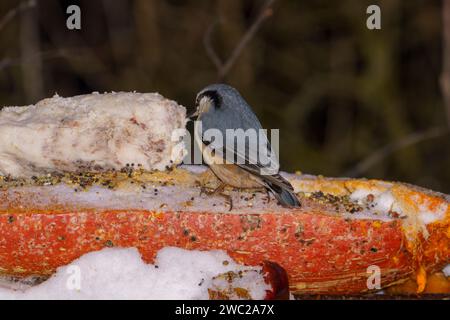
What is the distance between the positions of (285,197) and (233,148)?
0.29 metres

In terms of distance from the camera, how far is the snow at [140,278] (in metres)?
2.45

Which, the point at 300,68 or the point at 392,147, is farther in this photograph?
the point at 300,68

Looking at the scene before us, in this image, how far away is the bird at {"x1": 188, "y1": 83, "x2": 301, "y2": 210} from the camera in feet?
9.33

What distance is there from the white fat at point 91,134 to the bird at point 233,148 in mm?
108

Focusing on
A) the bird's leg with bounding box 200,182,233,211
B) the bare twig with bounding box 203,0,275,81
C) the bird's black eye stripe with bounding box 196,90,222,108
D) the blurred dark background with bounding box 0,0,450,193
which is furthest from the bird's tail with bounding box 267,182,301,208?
the blurred dark background with bounding box 0,0,450,193

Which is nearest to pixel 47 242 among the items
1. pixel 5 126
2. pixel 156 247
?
pixel 156 247

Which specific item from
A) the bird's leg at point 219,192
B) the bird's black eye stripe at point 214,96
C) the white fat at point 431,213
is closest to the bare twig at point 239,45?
the bird's black eye stripe at point 214,96

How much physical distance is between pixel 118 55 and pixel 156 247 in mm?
4690

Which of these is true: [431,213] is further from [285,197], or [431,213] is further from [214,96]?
[214,96]

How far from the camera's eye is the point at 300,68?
22.3ft

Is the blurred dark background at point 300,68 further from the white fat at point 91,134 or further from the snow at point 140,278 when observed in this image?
the snow at point 140,278

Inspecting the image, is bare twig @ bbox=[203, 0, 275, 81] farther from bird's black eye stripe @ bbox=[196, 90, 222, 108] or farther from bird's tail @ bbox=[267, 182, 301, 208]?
bird's tail @ bbox=[267, 182, 301, 208]

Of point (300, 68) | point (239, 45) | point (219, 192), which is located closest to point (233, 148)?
point (219, 192)

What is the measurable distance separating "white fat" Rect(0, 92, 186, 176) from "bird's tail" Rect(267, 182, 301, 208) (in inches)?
16.1
